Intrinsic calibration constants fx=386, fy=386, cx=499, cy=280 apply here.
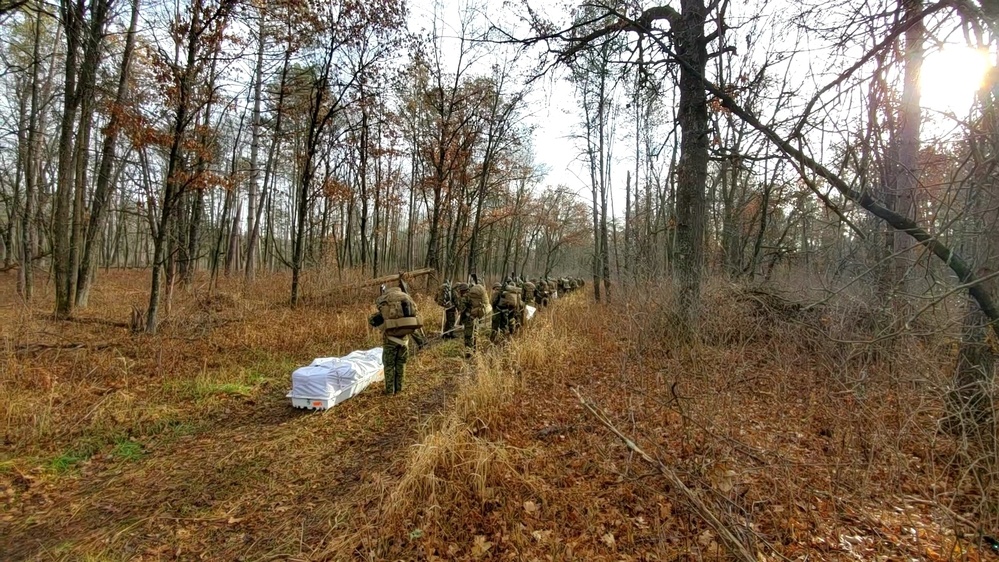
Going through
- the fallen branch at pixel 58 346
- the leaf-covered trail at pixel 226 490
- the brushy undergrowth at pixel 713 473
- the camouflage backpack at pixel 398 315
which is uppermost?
the camouflage backpack at pixel 398 315

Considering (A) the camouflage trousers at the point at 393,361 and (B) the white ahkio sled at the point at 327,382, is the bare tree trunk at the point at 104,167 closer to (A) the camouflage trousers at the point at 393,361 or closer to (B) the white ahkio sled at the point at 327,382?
(B) the white ahkio sled at the point at 327,382

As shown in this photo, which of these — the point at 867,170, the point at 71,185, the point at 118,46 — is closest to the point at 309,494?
the point at 867,170

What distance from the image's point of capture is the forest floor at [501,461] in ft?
9.07

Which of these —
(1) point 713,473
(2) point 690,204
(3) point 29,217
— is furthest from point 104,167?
(1) point 713,473

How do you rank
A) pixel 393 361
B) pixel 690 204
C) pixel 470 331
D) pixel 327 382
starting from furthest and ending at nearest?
pixel 470 331
pixel 690 204
pixel 393 361
pixel 327 382

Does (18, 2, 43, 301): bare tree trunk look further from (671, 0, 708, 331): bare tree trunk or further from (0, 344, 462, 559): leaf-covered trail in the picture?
(671, 0, 708, 331): bare tree trunk

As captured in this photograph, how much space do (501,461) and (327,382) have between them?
9.63 feet

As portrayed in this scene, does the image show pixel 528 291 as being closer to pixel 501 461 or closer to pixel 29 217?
pixel 501 461

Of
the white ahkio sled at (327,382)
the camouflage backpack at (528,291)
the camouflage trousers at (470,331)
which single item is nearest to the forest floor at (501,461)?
the white ahkio sled at (327,382)

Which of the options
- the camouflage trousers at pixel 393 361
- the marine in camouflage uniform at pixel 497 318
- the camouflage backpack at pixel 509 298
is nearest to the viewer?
the camouflage trousers at pixel 393 361

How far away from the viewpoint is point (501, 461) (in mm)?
3486

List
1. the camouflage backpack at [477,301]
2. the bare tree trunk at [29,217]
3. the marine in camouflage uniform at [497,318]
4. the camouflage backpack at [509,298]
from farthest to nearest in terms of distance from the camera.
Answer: the bare tree trunk at [29,217]
the marine in camouflage uniform at [497,318]
the camouflage backpack at [509,298]
the camouflage backpack at [477,301]

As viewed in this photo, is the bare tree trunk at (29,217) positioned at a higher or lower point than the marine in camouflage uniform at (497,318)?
higher

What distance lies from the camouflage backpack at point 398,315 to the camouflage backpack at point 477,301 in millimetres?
2719
